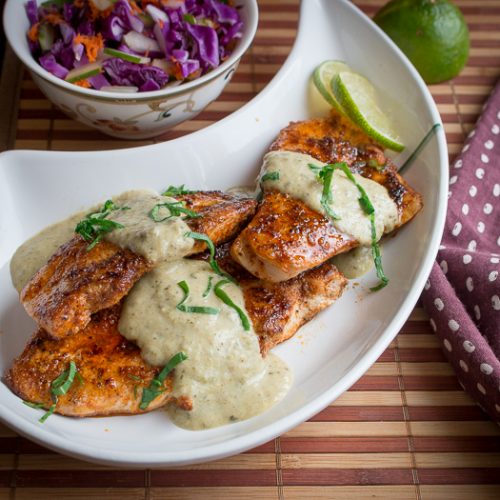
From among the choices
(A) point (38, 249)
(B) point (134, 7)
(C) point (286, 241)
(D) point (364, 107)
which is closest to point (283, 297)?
(C) point (286, 241)

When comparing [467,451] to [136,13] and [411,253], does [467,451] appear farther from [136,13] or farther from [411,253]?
[136,13]

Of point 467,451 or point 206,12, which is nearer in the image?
point 467,451

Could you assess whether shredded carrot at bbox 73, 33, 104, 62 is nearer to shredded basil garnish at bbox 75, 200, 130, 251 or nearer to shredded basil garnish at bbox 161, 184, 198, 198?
shredded basil garnish at bbox 161, 184, 198, 198

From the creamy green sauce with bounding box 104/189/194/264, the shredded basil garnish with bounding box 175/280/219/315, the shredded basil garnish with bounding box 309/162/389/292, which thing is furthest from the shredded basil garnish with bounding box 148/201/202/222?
the shredded basil garnish with bounding box 309/162/389/292

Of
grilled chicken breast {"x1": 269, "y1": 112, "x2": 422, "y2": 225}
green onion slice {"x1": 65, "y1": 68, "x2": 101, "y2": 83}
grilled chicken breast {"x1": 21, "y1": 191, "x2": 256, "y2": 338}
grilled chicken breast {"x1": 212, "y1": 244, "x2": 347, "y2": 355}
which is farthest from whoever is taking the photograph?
green onion slice {"x1": 65, "y1": 68, "x2": 101, "y2": 83}

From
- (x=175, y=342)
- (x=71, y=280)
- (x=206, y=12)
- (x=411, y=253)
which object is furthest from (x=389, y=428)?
(x=206, y=12)

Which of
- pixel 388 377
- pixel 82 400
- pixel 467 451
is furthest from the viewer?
pixel 388 377
